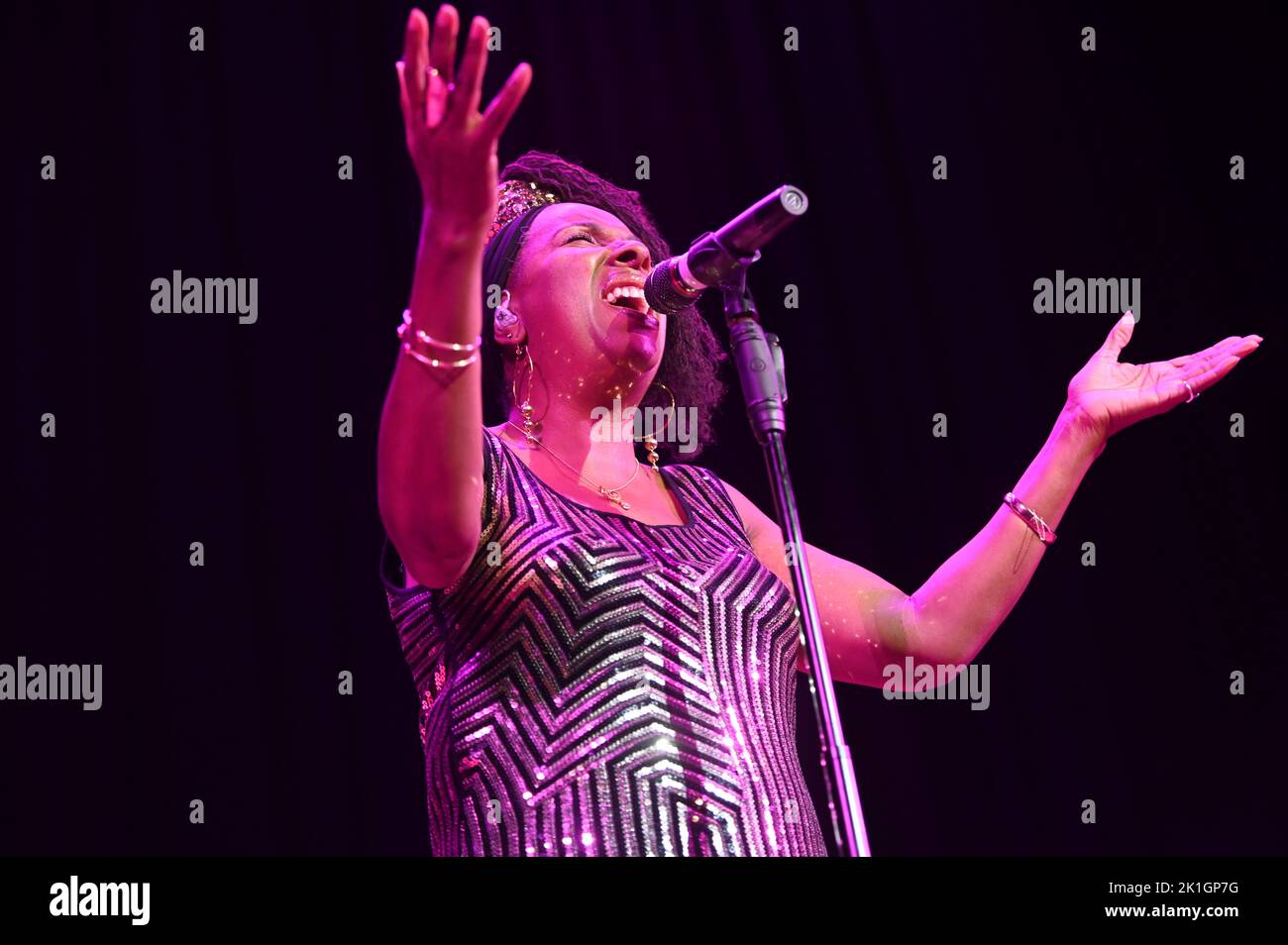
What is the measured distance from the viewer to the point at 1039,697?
277cm

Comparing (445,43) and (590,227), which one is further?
(590,227)

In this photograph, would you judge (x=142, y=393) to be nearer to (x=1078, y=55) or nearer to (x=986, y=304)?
(x=986, y=304)

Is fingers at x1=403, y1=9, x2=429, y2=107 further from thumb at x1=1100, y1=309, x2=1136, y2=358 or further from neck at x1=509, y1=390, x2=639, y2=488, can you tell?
thumb at x1=1100, y1=309, x2=1136, y2=358

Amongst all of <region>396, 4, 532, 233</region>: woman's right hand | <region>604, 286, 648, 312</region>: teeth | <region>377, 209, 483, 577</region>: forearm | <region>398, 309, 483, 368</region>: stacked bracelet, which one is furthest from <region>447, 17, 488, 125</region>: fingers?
<region>604, 286, 648, 312</region>: teeth

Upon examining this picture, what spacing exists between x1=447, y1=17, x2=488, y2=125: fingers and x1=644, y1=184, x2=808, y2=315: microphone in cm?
34

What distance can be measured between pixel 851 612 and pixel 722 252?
785 millimetres

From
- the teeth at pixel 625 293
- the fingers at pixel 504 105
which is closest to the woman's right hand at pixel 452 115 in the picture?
the fingers at pixel 504 105

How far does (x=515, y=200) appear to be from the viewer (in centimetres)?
222

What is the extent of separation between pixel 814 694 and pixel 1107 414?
0.90 m

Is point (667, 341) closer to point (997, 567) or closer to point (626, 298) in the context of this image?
point (626, 298)

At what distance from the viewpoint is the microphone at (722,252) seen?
1.39m

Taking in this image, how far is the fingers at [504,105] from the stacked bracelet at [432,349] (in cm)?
21

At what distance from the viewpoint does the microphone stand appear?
4.21 ft

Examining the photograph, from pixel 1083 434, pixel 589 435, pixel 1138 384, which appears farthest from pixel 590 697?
pixel 1138 384
